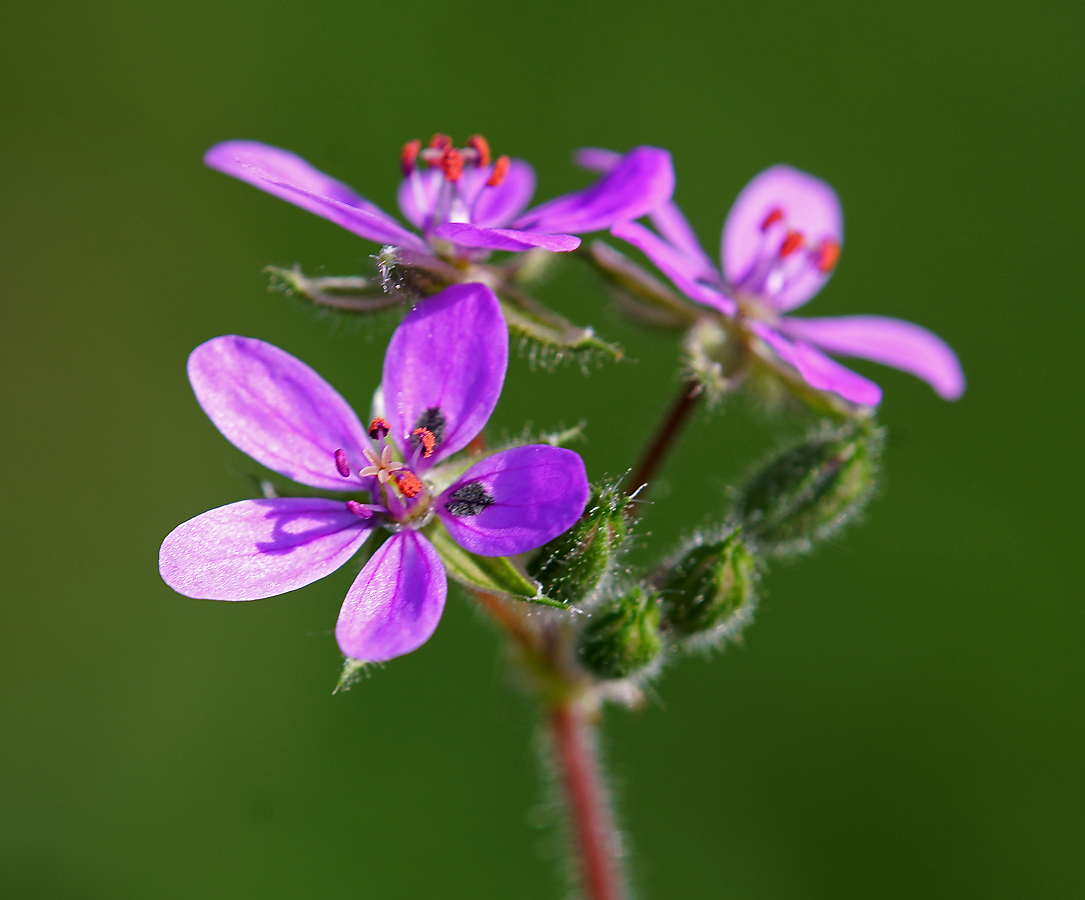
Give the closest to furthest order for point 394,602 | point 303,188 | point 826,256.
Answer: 1. point 394,602
2. point 303,188
3. point 826,256

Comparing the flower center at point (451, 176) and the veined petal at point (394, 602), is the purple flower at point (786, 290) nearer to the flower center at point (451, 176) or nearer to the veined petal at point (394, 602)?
the flower center at point (451, 176)

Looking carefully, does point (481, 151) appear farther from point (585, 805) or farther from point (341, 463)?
point (585, 805)

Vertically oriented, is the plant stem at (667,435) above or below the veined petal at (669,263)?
below

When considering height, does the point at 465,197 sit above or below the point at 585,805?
above

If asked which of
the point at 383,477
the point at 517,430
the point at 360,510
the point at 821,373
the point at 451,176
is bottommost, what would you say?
the point at 360,510

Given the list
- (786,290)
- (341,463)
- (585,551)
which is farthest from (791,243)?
(341,463)

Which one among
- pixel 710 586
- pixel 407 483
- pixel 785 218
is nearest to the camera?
pixel 407 483

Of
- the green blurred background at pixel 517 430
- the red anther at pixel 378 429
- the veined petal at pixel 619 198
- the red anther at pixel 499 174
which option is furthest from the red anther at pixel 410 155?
the green blurred background at pixel 517 430
